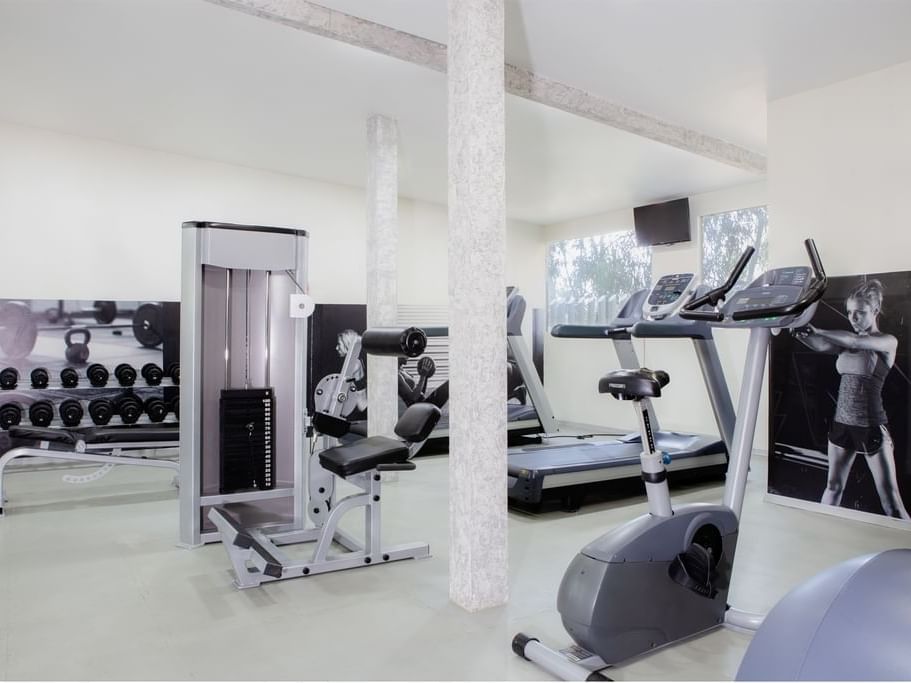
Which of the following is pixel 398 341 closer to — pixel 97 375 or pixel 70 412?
pixel 70 412

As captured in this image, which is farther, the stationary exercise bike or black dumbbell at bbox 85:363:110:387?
black dumbbell at bbox 85:363:110:387

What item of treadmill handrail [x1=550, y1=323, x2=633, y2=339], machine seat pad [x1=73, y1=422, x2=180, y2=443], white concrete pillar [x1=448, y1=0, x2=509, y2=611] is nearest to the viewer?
white concrete pillar [x1=448, y1=0, x2=509, y2=611]

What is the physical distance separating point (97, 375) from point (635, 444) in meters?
5.07

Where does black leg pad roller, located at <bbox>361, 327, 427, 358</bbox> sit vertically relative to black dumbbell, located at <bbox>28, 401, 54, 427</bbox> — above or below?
above

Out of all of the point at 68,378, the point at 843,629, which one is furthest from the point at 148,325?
the point at 843,629

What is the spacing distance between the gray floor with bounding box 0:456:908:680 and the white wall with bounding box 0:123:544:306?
9.26 ft

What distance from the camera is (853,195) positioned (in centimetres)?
466

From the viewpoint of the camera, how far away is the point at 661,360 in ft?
27.4

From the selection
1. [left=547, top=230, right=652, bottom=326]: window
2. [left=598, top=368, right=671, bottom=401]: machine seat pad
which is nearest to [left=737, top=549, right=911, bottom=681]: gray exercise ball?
[left=598, top=368, right=671, bottom=401]: machine seat pad

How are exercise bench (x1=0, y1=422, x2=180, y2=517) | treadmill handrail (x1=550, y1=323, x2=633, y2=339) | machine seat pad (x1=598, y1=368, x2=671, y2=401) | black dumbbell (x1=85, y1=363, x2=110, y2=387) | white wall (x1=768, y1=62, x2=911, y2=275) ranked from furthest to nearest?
black dumbbell (x1=85, y1=363, x2=110, y2=387), treadmill handrail (x1=550, y1=323, x2=633, y2=339), exercise bench (x1=0, y1=422, x2=180, y2=517), white wall (x1=768, y1=62, x2=911, y2=275), machine seat pad (x1=598, y1=368, x2=671, y2=401)

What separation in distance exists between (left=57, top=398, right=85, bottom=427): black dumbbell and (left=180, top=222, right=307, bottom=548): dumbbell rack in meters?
2.53

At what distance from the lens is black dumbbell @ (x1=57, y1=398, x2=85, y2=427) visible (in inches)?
223

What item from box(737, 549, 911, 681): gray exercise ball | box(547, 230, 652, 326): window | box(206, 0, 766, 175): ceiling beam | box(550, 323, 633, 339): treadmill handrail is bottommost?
box(737, 549, 911, 681): gray exercise ball

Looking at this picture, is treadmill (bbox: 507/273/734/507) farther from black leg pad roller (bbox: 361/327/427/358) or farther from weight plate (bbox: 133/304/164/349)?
weight plate (bbox: 133/304/164/349)
